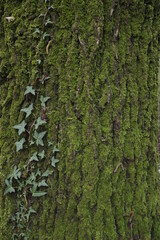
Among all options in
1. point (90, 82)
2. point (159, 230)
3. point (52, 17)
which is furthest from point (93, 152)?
point (52, 17)

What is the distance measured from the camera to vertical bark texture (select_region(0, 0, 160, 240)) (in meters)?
1.49

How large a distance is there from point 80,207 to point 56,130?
585mm

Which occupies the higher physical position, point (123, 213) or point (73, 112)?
point (73, 112)

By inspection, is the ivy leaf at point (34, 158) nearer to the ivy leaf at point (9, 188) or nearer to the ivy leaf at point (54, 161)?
the ivy leaf at point (54, 161)

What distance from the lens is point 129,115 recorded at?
1.58m

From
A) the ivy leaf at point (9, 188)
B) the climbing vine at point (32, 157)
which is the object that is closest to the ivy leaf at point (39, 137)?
the climbing vine at point (32, 157)

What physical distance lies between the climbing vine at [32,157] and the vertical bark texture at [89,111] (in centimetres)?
4

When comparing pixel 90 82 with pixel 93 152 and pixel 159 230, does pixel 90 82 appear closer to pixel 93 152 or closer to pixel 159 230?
pixel 93 152

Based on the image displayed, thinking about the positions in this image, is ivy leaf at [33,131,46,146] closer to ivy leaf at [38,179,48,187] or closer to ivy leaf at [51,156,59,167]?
ivy leaf at [51,156,59,167]

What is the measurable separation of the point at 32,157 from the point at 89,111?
1.82 feet

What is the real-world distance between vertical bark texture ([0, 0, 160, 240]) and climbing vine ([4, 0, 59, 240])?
4 cm

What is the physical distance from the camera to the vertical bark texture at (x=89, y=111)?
1.49 m

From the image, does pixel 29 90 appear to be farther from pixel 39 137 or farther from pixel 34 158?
pixel 34 158

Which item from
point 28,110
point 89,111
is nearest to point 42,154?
point 28,110
